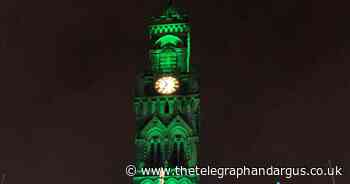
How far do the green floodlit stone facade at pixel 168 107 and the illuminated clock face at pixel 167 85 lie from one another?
308mm

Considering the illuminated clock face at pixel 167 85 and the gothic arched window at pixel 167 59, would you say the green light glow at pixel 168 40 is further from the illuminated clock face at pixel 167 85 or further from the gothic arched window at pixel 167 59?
the illuminated clock face at pixel 167 85

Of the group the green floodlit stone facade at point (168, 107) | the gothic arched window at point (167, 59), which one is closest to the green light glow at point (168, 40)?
the green floodlit stone facade at point (168, 107)

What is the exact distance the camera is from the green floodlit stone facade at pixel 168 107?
68000mm

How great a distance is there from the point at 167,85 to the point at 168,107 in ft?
8.13

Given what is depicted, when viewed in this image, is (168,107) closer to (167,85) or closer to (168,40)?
(167,85)

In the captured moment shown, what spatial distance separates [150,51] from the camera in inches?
2862

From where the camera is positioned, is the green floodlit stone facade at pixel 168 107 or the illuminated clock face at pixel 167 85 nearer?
the green floodlit stone facade at pixel 168 107

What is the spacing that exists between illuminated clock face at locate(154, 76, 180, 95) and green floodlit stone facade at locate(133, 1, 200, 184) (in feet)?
1.01

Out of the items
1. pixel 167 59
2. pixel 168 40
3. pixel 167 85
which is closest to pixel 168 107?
pixel 167 85

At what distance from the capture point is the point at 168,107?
69.7 metres

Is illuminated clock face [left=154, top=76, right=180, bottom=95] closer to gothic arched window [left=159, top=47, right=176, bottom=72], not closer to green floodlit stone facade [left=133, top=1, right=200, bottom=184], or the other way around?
green floodlit stone facade [left=133, top=1, right=200, bottom=184]

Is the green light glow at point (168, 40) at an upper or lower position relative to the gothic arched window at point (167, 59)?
upper

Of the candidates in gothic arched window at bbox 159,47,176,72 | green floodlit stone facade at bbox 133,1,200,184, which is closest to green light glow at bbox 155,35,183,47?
green floodlit stone facade at bbox 133,1,200,184

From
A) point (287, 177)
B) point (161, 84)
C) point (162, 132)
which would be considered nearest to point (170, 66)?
point (161, 84)
